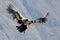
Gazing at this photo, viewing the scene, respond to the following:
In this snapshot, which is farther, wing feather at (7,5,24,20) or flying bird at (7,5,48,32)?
wing feather at (7,5,24,20)

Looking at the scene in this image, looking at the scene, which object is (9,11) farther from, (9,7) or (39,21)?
(39,21)

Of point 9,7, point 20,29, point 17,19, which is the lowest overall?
point 20,29

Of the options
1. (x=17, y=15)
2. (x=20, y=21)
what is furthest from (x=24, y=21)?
(x=17, y=15)

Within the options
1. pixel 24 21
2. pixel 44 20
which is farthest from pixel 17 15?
pixel 44 20

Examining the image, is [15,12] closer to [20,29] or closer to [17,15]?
[17,15]

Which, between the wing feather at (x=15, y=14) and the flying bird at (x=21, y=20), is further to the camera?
the wing feather at (x=15, y=14)

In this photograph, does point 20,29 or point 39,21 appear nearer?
point 20,29

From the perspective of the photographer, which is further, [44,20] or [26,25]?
[44,20]

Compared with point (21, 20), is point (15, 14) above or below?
above

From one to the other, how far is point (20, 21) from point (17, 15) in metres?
2.81

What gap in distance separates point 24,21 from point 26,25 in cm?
148

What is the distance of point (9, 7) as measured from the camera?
39.7m

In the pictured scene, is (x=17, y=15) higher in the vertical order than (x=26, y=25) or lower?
higher

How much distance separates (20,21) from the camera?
1554 inches
